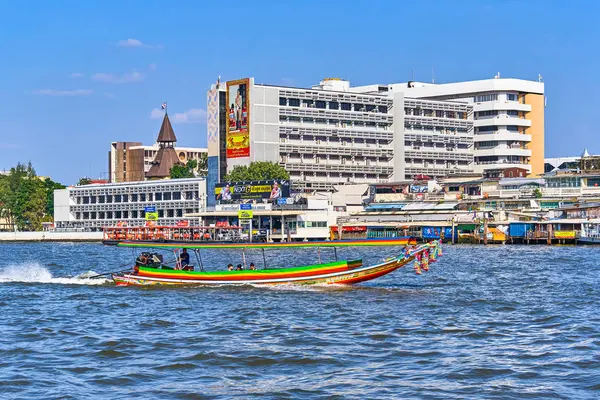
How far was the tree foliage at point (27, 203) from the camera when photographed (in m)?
159

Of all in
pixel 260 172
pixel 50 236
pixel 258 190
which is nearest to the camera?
pixel 258 190

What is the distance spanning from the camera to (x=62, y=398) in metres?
22.4

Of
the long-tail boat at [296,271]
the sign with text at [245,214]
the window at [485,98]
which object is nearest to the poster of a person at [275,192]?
the sign with text at [245,214]

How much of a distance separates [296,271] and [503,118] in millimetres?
107641

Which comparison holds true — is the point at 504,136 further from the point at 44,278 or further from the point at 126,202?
the point at 44,278

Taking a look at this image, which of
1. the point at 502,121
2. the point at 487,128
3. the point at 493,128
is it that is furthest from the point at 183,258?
the point at 487,128

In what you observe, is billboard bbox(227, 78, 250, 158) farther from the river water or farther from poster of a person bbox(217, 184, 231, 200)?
the river water

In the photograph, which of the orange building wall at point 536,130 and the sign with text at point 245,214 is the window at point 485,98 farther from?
the sign with text at point 245,214

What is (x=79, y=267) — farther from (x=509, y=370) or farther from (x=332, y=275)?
(x=509, y=370)

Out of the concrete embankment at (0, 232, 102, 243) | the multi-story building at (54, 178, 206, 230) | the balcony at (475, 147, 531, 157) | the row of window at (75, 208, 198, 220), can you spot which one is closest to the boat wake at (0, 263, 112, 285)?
the multi-story building at (54, 178, 206, 230)

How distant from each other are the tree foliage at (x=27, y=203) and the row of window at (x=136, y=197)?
1103 cm

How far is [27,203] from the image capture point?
158750 millimetres

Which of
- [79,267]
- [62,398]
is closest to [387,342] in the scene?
[62,398]

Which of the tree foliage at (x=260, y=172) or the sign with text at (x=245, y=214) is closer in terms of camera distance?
the sign with text at (x=245, y=214)
